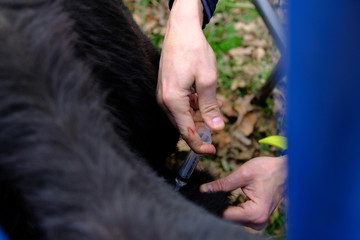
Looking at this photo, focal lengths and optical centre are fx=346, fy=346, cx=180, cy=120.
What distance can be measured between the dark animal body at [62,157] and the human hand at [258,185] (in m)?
0.41

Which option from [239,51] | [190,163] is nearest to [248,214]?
[190,163]

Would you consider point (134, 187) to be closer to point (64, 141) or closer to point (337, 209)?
point (64, 141)

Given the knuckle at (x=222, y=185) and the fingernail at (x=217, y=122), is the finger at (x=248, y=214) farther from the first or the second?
the fingernail at (x=217, y=122)

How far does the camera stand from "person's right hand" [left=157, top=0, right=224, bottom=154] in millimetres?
848

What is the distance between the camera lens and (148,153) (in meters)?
0.91

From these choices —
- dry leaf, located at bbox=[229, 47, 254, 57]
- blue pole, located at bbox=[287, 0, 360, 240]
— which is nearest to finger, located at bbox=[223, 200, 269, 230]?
blue pole, located at bbox=[287, 0, 360, 240]

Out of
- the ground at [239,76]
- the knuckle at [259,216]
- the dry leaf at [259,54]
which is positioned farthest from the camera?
the dry leaf at [259,54]

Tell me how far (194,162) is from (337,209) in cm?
61

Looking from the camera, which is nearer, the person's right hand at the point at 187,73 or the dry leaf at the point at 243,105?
the person's right hand at the point at 187,73

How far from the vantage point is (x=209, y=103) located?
894mm

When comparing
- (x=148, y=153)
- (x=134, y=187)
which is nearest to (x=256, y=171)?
(x=148, y=153)

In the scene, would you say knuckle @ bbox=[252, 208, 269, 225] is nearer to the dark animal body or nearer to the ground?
the dark animal body

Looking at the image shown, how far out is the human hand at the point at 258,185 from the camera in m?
0.97

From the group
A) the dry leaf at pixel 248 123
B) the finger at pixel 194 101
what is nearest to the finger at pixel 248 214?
the finger at pixel 194 101
